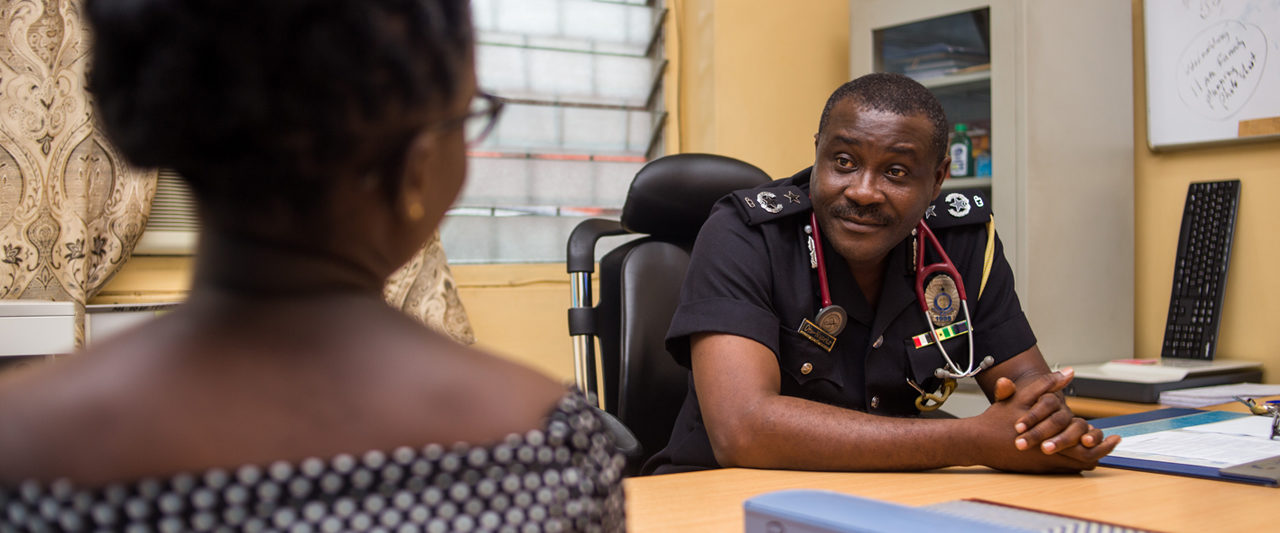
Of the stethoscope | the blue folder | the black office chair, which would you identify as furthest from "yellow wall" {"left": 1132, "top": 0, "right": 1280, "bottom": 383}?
the black office chair

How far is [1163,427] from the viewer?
146cm

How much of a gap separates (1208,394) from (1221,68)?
959 millimetres

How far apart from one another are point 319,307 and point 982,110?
7.84 feet

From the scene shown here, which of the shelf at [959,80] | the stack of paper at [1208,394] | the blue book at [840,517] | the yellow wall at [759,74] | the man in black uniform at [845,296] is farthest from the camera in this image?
the yellow wall at [759,74]

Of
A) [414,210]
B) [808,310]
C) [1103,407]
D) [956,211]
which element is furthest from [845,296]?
[414,210]

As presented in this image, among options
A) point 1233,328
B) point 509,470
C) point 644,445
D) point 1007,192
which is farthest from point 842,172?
point 1233,328

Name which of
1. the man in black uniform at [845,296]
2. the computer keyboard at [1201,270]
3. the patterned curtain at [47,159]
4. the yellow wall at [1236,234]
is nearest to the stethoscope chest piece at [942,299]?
the man in black uniform at [845,296]

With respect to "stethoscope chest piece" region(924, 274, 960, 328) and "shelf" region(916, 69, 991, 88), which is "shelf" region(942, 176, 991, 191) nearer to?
"shelf" region(916, 69, 991, 88)

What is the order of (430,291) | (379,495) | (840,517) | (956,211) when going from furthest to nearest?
(430,291), (956,211), (840,517), (379,495)

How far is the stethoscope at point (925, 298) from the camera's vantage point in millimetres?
1538

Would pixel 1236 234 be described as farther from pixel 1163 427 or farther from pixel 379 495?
pixel 379 495

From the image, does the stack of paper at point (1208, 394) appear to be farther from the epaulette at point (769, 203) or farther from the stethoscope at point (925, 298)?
the epaulette at point (769, 203)

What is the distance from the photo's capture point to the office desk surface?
94 cm

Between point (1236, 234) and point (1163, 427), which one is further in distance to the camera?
point (1236, 234)
